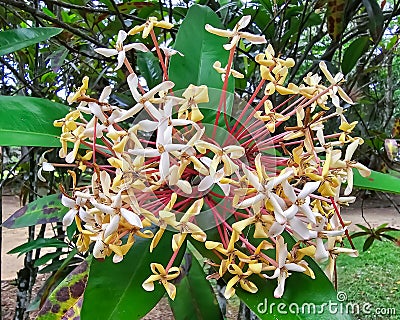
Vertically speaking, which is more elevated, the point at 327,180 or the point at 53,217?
the point at 327,180

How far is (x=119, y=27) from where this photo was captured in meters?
1.00

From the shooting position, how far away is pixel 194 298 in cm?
52

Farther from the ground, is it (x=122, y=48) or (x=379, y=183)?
(x=122, y=48)

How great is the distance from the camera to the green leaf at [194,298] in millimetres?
511

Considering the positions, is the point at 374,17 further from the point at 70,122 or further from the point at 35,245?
the point at 35,245

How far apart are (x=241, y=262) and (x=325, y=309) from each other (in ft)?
0.34

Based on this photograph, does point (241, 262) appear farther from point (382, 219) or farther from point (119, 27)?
point (382, 219)

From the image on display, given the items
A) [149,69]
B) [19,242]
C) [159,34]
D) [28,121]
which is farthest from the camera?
[19,242]

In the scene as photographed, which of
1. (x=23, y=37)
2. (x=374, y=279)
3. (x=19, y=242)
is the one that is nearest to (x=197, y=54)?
(x=23, y=37)

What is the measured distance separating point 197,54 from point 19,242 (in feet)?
11.0

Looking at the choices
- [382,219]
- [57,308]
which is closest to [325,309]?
[57,308]

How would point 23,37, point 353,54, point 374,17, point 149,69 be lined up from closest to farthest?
point 23,37 → point 149,69 → point 374,17 → point 353,54

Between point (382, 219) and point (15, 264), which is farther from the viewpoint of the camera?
point (382, 219)

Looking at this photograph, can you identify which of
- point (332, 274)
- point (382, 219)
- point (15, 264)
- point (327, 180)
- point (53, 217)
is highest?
point (327, 180)
